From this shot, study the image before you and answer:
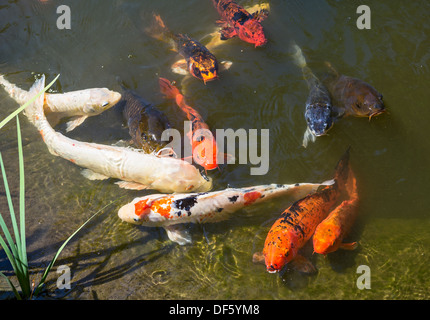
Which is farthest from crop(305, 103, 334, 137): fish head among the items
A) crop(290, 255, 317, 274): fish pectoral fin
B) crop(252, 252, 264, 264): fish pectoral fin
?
crop(252, 252, 264, 264): fish pectoral fin

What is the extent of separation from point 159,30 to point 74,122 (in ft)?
7.83

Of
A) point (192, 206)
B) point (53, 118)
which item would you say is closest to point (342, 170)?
point (192, 206)

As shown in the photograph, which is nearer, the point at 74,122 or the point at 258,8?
the point at 74,122

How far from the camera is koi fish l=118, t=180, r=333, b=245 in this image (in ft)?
15.3

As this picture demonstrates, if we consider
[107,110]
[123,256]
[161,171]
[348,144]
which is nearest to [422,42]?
[348,144]

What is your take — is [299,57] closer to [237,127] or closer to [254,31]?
[254,31]

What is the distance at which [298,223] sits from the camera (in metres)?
4.47

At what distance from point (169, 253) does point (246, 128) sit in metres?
2.32

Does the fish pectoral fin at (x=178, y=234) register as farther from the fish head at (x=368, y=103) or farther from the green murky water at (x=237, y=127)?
the fish head at (x=368, y=103)

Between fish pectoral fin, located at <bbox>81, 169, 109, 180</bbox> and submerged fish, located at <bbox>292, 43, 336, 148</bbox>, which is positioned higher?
submerged fish, located at <bbox>292, 43, 336, 148</bbox>

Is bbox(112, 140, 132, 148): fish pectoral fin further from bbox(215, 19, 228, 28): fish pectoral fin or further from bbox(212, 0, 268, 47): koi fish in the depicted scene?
bbox(215, 19, 228, 28): fish pectoral fin

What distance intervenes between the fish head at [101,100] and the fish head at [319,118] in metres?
3.06

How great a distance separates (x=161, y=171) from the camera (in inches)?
198

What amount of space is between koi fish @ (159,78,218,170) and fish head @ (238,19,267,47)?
1.78 metres
